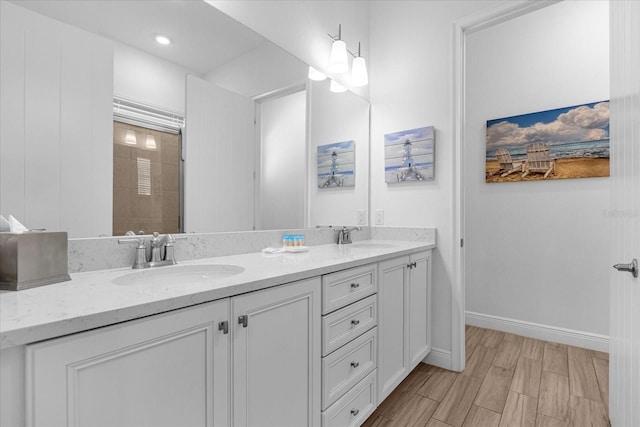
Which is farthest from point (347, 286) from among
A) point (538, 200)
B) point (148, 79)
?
point (538, 200)

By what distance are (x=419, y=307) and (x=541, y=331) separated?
1424 mm

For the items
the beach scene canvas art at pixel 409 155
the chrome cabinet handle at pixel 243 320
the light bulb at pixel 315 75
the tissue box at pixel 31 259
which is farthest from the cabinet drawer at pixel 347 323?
the light bulb at pixel 315 75

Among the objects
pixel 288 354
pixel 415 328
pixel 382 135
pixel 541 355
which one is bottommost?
pixel 541 355

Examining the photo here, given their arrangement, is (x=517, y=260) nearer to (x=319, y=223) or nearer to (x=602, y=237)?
(x=602, y=237)

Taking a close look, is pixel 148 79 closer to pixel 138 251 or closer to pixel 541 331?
pixel 138 251

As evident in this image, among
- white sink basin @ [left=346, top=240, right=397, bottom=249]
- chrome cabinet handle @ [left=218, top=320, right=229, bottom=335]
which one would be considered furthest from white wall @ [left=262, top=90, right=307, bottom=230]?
chrome cabinet handle @ [left=218, top=320, right=229, bottom=335]

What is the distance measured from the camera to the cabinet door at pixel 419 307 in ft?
6.25

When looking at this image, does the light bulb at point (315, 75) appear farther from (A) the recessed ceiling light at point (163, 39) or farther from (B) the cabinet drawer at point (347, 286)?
(B) the cabinet drawer at point (347, 286)

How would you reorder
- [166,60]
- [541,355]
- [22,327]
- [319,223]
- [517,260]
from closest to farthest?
1. [22,327]
2. [166,60]
3. [319,223]
4. [541,355]
5. [517,260]

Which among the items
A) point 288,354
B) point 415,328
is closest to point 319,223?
point 415,328

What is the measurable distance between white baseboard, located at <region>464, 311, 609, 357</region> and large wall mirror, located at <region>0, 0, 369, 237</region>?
2.03 metres

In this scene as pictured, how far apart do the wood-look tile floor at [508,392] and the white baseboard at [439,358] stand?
0.12 ft

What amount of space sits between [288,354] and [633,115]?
1.41 m

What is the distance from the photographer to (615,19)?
1314 millimetres
